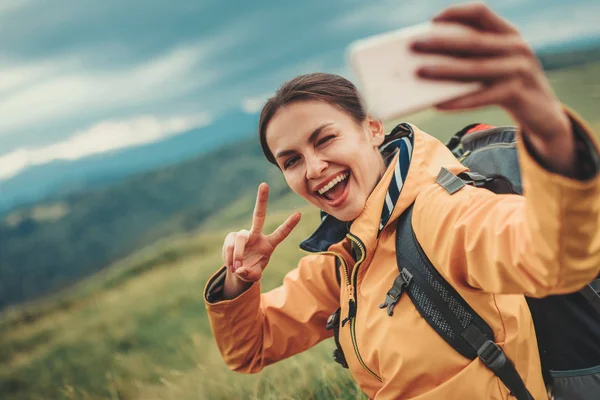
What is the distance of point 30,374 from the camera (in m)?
7.76

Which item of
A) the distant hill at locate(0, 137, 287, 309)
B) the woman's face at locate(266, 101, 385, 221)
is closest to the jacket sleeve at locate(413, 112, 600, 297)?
the woman's face at locate(266, 101, 385, 221)

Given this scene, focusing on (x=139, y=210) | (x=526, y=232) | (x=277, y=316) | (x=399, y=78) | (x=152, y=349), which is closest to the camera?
(x=399, y=78)

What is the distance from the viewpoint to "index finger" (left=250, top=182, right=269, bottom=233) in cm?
244

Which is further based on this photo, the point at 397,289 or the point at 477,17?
the point at 397,289

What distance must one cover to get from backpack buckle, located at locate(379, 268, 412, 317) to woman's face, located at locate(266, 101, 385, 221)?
428 mm

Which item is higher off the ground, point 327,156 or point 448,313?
point 327,156

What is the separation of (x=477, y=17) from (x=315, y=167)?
4.14 feet

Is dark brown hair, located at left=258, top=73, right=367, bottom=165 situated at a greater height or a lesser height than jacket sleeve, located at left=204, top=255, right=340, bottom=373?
greater

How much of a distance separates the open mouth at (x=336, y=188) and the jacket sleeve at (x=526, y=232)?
58 cm

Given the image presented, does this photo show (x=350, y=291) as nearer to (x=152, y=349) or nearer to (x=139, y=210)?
(x=152, y=349)

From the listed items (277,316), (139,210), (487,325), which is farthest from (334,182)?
(139,210)

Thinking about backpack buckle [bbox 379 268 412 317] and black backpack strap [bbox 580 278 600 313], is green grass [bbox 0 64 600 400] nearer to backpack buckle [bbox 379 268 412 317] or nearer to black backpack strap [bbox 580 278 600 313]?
backpack buckle [bbox 379 268 412 317]

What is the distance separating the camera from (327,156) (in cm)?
224

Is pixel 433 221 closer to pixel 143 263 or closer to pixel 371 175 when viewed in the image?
pixel 371 175
